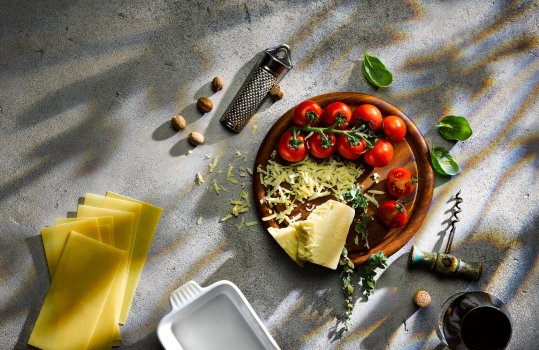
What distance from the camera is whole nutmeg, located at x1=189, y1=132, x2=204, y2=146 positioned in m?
2.39

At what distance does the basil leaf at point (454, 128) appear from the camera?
247cm

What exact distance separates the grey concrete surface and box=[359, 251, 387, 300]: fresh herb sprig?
0.34ft

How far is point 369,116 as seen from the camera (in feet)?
7.64

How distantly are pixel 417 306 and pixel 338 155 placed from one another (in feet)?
2.31

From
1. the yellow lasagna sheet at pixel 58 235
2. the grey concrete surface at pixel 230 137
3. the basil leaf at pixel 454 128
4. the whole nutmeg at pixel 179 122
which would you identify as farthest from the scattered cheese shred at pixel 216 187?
the basil leaf at pixel 454 128

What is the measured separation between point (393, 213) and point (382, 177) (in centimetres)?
17

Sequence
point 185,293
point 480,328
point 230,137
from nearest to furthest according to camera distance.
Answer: point 480,328 → point 185,293 → point 230,137

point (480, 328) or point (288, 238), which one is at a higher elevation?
point (288, 238)

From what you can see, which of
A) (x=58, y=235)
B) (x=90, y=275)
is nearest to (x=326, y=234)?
(x=90, y=275)

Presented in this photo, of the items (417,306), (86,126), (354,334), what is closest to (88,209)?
(86,126)

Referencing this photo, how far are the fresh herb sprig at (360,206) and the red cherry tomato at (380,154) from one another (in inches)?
4.8

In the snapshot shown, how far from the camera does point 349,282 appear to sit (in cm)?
239

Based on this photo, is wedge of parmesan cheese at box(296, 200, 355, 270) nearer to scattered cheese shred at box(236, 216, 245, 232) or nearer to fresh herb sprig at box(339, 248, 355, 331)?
fresh herb sprig at box(339, 248, 355, 331)

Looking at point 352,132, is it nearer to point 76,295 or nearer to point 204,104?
point 204,104
